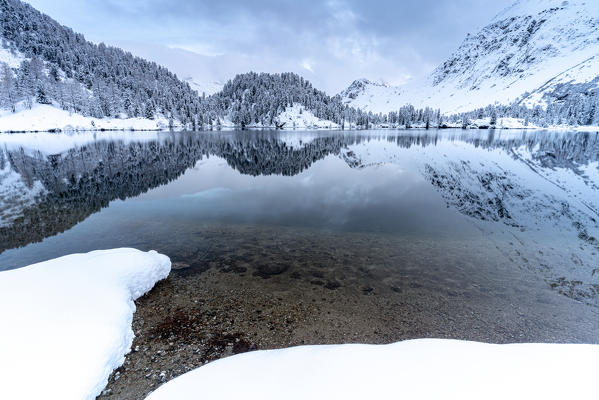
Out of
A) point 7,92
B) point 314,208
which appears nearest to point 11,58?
point 7,92

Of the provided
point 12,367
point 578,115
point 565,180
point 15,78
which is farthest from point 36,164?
point 578,115

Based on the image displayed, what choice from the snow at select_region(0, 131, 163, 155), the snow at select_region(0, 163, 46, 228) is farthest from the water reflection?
the snow at select_region(0, 131, 163, 155)

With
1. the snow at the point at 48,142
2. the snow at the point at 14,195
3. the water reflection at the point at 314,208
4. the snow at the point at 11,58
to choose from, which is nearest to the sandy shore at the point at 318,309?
the water reflection at the point at 314,208

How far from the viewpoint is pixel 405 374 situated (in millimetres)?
4691

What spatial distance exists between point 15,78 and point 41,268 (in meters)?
220

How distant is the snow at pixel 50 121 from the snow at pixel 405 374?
568 feet

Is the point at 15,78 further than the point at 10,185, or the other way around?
the point at 15,78

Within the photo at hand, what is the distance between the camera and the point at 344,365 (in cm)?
505

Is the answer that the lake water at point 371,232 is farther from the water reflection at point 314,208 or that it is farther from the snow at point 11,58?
the snow at point 11,58

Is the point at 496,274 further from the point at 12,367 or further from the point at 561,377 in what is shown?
the point at 12,367

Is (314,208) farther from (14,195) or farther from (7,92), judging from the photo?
(7,92)

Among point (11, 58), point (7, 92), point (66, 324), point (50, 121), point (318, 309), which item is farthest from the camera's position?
point (11, 58)

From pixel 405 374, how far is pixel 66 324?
7.67 meters

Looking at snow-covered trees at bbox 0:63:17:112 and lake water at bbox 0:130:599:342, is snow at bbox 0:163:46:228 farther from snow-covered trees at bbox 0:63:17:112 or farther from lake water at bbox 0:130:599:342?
snow-covered trees at bbox 0:63:17:112
